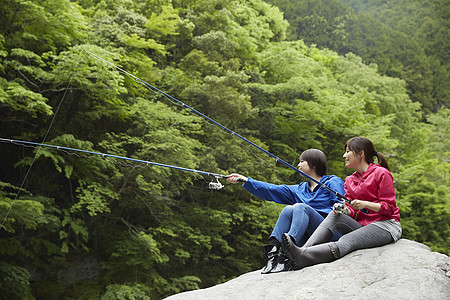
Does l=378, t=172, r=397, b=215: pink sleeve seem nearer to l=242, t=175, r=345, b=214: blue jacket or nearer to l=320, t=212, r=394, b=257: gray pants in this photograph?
l=320, t=212, r=394, b=257: gray pants

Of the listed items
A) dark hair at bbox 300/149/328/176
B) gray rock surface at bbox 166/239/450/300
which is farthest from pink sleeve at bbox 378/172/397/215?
dark hair at bbox 300/149/328/176

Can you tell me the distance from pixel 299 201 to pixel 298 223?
18.4 inches

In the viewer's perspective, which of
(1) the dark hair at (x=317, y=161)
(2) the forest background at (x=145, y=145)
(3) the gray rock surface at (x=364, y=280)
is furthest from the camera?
(2) the forest background at (x=145, y=145)

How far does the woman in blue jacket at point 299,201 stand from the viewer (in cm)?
306

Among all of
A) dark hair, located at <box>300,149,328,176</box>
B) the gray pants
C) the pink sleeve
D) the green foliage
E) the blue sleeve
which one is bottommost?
the green foliage

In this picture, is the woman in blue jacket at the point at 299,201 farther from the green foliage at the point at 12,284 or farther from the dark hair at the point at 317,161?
the green foliage at the point at 12,284

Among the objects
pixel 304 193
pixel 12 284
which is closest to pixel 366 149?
pixel 304 193

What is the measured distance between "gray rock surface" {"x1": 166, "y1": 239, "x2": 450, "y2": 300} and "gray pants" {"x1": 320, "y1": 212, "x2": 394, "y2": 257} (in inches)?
1.7

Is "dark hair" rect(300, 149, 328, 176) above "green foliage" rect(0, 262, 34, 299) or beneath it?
above

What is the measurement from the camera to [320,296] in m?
2.46

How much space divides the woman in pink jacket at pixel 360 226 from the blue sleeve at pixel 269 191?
56 centimetres

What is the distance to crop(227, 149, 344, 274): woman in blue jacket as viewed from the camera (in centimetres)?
306

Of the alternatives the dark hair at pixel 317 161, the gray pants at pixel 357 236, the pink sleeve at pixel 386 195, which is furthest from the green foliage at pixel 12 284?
the pink sleeve at pixel 386 195

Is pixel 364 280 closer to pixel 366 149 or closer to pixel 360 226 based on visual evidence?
pixel 360 226
